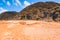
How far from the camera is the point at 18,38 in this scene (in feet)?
45.5

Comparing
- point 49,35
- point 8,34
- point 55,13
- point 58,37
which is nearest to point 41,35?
point 49,35

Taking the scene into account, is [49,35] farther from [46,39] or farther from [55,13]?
[55,13]

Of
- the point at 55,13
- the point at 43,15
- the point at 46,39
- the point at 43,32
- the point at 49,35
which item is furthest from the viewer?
the point at 43,15

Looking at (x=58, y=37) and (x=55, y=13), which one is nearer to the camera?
(x=58, y=37)

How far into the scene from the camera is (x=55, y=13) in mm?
152375

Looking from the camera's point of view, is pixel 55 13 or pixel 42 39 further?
pixel 55 13

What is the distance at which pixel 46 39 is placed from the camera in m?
13.4

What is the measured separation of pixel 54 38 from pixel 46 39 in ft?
2.44

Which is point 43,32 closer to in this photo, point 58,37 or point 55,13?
point 58,37

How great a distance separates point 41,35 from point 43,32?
1139mm

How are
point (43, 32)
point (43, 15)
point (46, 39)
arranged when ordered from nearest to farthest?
point (46, 39) → point (43, 32) → point (43, 15)

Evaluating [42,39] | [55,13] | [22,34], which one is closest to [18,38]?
[22,34]

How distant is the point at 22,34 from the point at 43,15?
14840 centimetres

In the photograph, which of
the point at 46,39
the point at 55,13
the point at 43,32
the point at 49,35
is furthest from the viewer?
the point at 55,13
